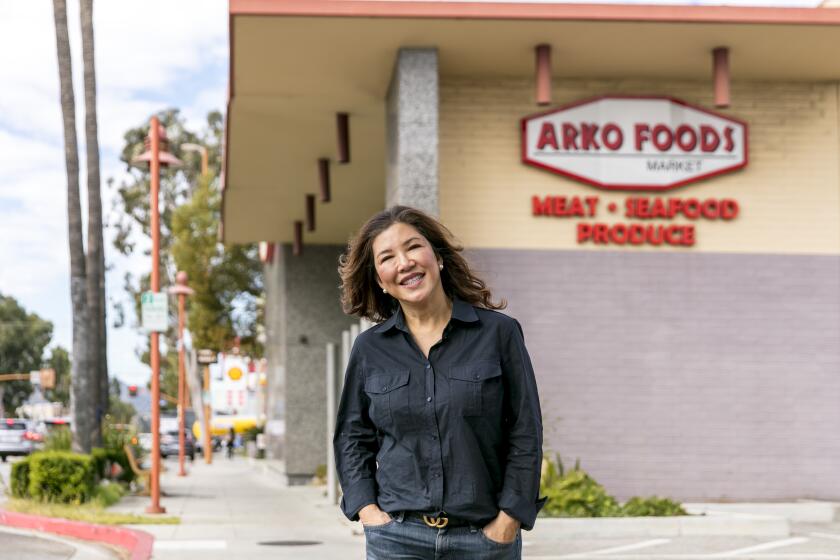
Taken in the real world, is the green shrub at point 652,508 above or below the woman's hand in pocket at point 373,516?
below

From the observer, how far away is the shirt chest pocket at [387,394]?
13.5 feet

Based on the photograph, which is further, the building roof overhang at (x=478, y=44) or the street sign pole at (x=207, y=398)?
the street sign pole at (x=207, y=398)

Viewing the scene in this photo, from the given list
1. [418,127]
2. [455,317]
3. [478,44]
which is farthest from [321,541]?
[455,317]

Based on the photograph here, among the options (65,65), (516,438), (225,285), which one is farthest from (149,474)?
(225,285)

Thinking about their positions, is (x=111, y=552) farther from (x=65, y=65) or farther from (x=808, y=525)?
(x=65, y=65)

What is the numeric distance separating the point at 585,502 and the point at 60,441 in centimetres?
1019

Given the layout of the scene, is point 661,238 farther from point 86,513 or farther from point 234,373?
point 234,373

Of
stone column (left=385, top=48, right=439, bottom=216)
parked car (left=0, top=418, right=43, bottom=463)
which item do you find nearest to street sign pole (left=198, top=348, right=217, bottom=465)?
parked car (left=0, top=418, right=43, bottom=463)

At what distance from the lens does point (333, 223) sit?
27562 millimetres

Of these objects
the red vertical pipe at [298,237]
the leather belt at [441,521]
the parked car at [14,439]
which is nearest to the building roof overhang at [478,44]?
the red vertical pipe at [298,237]

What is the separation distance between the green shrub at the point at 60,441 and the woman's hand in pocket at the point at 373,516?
18.0m

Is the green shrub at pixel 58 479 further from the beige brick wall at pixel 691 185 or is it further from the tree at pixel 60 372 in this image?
the tree at pixel 60 372

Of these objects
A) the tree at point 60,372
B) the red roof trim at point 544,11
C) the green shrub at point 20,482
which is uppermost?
the red roof trim at point 544,11

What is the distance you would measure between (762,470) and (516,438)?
12451mm
